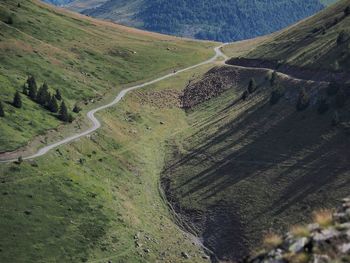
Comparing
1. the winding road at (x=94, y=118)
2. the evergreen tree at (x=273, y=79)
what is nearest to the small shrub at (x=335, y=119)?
the evergreen tree at (x=273, y=79)

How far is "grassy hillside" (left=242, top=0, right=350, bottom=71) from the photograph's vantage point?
4119 inches

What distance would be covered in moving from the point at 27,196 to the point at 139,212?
719 inches

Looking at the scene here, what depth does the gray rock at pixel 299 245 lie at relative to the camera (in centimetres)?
1748

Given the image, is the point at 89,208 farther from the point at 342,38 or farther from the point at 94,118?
the point at 342,38

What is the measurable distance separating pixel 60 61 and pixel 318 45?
7367 centimetres

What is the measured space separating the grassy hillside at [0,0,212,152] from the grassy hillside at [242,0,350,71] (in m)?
42.7

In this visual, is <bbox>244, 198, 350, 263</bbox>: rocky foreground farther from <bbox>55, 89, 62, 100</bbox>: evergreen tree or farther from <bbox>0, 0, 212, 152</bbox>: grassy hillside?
<bbox>55, 89, 62, 100</bbox>: evergreen tree

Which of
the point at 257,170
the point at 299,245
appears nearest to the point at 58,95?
the point at 257,170

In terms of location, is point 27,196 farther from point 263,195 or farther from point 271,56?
point 271,56

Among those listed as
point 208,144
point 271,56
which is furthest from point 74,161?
point 271,56

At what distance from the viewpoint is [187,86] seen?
15312cm

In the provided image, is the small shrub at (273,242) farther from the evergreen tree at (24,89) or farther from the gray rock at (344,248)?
the evergreen tree at (24,89)

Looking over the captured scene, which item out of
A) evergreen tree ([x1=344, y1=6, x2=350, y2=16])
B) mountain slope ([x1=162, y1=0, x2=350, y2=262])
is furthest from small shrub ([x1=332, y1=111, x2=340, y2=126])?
evergreen tree ([x1=344, y1=6, x2=350, y2=16])

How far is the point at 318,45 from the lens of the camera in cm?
11775
